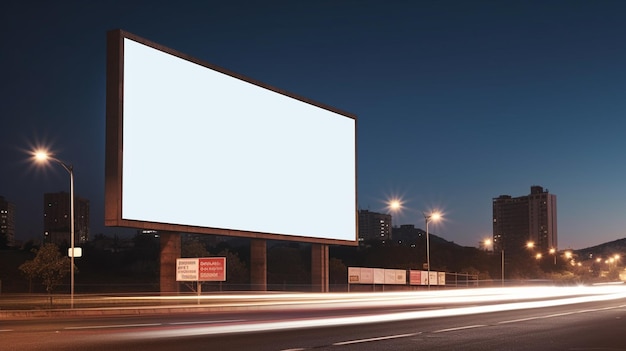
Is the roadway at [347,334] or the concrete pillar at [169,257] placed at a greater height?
the concrete pillar at [169,257]

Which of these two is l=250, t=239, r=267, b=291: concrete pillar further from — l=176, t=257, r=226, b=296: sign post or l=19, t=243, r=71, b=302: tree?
l=176, t=257, r=226, b=296: sign post

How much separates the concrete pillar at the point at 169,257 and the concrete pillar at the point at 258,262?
9702 millimetres

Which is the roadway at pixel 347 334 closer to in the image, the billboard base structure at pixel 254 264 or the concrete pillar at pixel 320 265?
the billboard base structure at pixel 254 264

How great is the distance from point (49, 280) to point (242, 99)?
16.7m

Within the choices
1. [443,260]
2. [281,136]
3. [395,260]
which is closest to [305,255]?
[395,260]

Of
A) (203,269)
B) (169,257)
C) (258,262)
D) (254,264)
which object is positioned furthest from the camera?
(254,264)

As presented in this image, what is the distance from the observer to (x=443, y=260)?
154m

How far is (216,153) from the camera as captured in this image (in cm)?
4781

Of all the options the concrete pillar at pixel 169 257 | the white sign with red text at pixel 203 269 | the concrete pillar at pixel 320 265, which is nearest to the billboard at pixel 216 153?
the concrete pillar at pixel 169 257

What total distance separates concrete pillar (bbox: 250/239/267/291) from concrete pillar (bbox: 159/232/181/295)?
9702 mm

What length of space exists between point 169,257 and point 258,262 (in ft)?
35.4

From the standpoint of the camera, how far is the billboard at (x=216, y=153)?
41438 mm

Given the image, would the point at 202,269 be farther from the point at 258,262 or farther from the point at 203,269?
the point at 258,262

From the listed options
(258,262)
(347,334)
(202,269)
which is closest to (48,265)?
(202,269)
